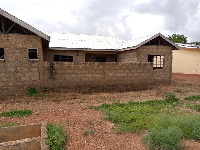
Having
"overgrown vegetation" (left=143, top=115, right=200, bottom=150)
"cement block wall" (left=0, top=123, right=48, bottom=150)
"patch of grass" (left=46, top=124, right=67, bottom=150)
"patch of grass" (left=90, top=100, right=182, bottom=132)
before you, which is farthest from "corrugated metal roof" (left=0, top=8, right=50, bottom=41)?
"overgrown vegetation" (left=143, top=115, right=200, bottom=150)

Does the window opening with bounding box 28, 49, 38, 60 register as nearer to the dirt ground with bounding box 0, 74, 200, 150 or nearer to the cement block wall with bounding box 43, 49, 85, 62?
the dirt ground with bounding box 0, 74, 200, 150

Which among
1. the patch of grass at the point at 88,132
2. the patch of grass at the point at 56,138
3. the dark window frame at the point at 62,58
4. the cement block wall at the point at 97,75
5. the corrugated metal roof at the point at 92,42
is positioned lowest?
the patch of grass at the point at 88,132

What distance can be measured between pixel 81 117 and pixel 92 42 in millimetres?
9920

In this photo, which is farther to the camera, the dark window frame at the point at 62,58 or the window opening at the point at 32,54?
the dark window frame at the point at 62,58

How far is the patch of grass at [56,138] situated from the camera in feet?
14.3

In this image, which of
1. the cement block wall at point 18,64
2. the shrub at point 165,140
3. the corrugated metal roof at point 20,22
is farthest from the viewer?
the cement block wall at point 18,64

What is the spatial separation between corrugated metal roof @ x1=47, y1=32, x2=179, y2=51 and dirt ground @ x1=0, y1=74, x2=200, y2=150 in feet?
14.3

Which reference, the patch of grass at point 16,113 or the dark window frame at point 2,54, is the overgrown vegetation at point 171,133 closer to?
the patch of grass at point 16,113

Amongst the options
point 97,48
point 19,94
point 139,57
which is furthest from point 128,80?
point 19,94

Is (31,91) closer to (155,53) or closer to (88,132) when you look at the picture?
(88,132)

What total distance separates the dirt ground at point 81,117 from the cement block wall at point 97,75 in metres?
0.66

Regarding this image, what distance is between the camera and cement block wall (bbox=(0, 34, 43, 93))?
9.23 m

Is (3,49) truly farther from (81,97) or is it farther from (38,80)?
(81,97)

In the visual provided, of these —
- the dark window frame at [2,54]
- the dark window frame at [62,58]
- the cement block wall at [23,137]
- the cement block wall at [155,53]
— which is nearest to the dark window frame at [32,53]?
the dark window frame at [2,54]
